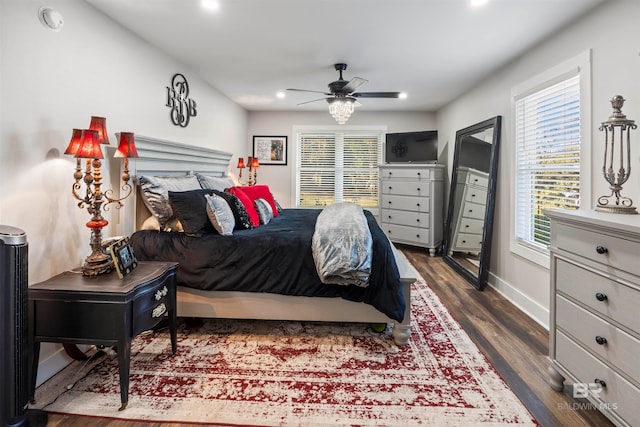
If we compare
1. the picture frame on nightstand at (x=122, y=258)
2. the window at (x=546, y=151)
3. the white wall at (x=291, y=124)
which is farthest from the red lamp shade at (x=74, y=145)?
the white wall at (x=291, y=124)

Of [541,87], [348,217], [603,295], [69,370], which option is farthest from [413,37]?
[69,370]

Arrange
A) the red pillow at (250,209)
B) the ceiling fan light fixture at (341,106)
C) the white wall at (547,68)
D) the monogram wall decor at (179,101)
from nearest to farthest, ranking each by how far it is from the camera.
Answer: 1. the white wall at (547,68)
2. the red pillow at (250,209)
3. the monogram wall decor at (179,101)
4. the ceiling fan light fixture at (341,106)

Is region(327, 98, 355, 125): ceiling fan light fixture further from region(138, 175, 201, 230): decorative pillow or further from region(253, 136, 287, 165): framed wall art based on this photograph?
region(253, 136, 287, 165): framed wall art

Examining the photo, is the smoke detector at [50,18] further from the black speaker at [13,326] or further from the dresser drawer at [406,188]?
the dresser drawer at [406,188]

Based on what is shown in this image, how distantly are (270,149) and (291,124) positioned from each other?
62cm

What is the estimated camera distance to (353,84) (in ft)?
10.7

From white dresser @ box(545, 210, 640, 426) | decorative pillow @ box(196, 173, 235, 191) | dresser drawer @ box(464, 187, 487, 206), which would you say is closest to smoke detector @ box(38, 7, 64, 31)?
decorative pillow @ box(196, 173, 235, 191)

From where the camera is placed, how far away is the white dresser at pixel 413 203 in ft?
16.6

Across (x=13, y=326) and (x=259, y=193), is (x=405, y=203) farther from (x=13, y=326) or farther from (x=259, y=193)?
Answer: (x=13, y=326)

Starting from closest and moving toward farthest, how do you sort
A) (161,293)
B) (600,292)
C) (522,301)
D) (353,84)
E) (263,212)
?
(600,292) → (161,293) → (522,301) → (263,212) → (353,84)

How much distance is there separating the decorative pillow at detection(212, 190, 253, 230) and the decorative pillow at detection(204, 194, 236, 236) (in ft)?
0.37

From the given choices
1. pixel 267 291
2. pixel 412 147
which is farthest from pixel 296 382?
pixel 412 147

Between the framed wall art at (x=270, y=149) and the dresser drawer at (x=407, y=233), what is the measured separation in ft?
7.66

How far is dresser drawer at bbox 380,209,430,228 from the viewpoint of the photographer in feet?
16.7
